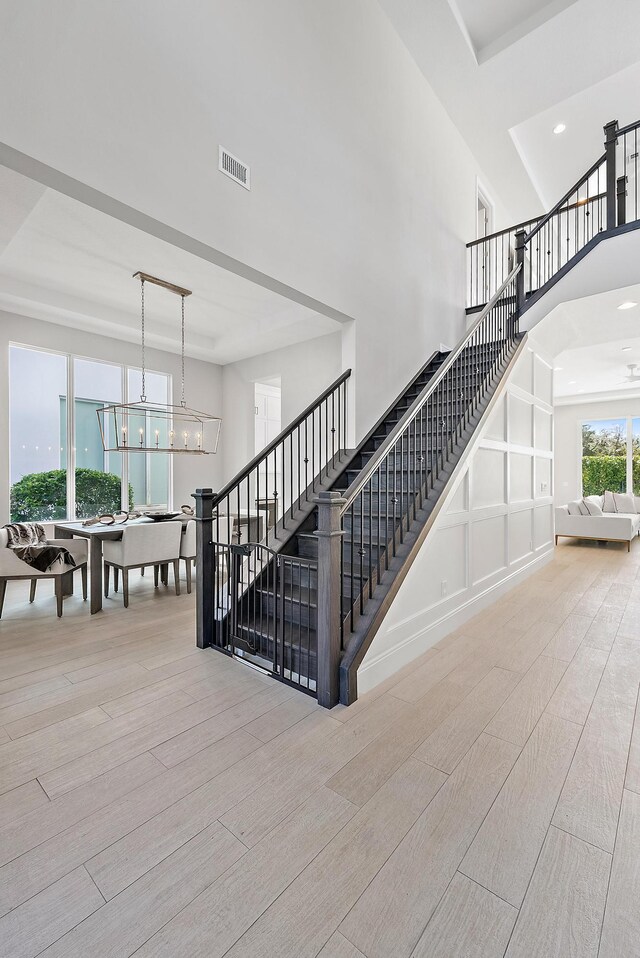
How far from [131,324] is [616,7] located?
649cm

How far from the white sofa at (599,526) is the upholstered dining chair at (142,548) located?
746cm

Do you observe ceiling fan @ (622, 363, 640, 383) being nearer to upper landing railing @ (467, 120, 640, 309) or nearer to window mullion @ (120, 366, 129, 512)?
upper landing railing @ (467, 120, 640, 309)

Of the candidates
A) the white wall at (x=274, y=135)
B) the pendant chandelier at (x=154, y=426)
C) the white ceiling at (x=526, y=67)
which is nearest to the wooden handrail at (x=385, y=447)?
the white wall at (x=274, y=135)

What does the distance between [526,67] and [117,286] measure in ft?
18.4

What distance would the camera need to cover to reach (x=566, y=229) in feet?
20.0

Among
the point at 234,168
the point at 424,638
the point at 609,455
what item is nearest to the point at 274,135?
the point at 234,168

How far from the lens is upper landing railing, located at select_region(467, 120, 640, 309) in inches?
184

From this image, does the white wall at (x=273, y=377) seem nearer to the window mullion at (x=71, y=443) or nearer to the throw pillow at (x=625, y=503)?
the window mullion at (x=71, y=443)

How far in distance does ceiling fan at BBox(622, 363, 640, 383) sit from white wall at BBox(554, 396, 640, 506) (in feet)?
6.24

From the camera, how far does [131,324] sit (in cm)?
601

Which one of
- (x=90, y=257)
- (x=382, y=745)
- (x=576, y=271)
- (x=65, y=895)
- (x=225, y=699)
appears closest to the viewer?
(x=65, y=895)

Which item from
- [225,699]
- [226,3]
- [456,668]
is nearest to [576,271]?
[226,3]

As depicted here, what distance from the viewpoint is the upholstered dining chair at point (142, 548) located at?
4.29 m

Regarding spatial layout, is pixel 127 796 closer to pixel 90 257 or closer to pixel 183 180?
pixel 183 180
